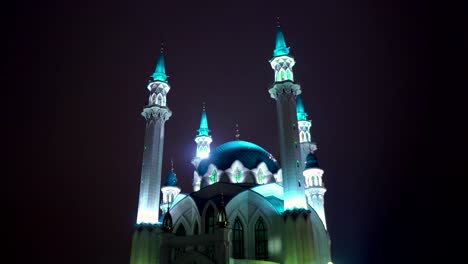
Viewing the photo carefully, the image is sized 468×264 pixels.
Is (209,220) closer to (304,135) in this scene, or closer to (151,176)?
(151,176)

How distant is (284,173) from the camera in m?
29.1

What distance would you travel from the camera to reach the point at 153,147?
1318 inches

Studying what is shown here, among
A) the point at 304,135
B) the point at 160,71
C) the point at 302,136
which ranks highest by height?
the point at 160,71

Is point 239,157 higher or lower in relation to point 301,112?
lower

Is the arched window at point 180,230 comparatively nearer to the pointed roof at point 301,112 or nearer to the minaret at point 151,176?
the minaret at point 151,176

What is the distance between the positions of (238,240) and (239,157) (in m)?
8.38

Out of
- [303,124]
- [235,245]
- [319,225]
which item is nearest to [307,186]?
[319,225]

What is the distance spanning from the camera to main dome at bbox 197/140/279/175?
35062mm

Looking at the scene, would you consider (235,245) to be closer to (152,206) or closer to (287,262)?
(287,262)

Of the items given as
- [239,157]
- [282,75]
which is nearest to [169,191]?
[239,157]

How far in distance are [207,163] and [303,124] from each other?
37.9ft

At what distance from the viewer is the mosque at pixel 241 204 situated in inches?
1009

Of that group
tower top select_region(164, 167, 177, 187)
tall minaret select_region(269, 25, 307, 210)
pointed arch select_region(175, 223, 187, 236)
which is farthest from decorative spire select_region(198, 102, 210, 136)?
pointed arch select_region(175, 223, 187, 236)

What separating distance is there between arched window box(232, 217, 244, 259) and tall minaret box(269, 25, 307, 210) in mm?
4168
